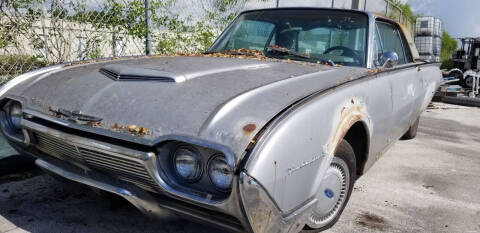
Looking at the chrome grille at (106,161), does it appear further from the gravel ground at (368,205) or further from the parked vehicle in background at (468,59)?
the parked vehicle in background at (468,59)

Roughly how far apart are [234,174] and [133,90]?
2.70 feet

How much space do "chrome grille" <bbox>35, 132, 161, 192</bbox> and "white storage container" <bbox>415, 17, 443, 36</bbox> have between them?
12908 millimetres

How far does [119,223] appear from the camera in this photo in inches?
96.7

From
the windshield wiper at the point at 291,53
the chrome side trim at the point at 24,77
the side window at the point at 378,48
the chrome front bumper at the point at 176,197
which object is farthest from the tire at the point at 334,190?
the chrome side trim at the point at 24,77

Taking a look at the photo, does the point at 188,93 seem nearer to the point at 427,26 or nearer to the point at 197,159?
the point at 197,159

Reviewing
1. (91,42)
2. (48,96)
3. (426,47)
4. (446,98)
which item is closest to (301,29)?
(48,96)

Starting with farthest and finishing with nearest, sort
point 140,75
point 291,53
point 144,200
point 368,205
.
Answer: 1. point 291,53
2. point 368,205
3. point 140,75
4. point 144,200

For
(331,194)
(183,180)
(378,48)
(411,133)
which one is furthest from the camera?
(411,133)

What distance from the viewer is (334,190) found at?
2355 millimetres

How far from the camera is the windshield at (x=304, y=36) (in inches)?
121

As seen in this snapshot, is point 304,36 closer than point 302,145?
No

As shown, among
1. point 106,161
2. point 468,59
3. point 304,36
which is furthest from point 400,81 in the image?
point 468,59

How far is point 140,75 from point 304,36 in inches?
62.8

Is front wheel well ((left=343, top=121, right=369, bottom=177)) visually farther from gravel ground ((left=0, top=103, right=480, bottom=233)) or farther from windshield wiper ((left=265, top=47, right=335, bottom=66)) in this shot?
windshield wiper ((left=265, top=47, right=335, bottom=66))
